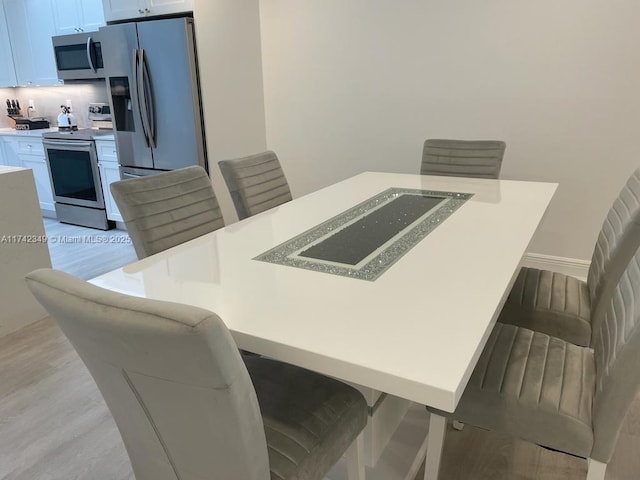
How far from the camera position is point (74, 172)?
4.57m

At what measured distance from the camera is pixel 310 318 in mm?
1106

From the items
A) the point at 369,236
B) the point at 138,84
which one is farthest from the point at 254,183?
the point at 138,84

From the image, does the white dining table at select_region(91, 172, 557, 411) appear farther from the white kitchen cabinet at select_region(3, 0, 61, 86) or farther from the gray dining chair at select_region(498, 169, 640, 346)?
the white kitchen cabinet at select_region(3, 0, 61, 86)

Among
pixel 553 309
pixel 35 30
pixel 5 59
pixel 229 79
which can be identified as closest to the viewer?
pixel 553 309

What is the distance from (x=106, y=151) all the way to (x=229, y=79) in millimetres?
1391

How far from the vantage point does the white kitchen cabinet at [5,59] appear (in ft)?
16.4

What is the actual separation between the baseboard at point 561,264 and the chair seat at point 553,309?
1390 mm

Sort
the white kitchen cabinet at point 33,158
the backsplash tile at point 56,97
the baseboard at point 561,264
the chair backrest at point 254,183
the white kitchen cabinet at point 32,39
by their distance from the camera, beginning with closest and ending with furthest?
the chair backrest at point 254,183 → the baseboard at point 561,264 → the white kitchen cabinet at point 32,39 → the white kitchen cabinet at point 33,158 → the backsplash tile at point 56,97

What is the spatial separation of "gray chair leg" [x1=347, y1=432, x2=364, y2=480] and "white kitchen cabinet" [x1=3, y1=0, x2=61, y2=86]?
496 centimetres

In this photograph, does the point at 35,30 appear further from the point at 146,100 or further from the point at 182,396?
the point at 182,396

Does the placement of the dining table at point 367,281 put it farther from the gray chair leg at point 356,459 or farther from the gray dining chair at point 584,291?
the gray chair leg at point 356,459

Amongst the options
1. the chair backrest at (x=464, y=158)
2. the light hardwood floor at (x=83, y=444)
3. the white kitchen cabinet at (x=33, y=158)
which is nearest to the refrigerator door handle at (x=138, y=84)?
the white kitchen cabinet at (x=33, y=158)

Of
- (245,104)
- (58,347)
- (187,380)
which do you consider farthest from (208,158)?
(187,380)

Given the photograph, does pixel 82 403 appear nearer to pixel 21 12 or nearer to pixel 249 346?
pixel 249 346
